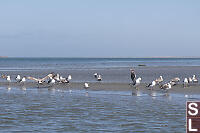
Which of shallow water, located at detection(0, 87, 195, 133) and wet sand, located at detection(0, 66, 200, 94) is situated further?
wet sand, located at detection(0, 66, 200, 94)

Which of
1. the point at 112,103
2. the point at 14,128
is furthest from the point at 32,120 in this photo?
the point at 112,103

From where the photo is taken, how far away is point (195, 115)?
7281 mm

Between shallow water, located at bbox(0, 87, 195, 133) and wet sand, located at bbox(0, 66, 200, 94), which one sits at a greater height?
wet sand, located at bbox(0, 66, 200, 94)

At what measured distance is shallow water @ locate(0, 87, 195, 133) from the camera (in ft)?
41.8

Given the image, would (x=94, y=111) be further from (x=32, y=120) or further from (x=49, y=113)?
(x=32, y=120)

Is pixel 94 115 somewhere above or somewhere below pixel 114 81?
below

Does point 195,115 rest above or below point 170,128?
above

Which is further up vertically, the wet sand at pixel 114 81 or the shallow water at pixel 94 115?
the wet sand at pixel 114 81

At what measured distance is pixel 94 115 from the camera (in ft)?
49.5

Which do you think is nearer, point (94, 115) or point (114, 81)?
point (94, 115)

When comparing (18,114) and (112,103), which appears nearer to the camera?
(18,114)

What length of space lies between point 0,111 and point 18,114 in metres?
1.18

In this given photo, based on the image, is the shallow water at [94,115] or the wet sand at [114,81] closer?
the shallow water at [94,115]

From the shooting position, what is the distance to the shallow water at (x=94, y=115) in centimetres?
1273
